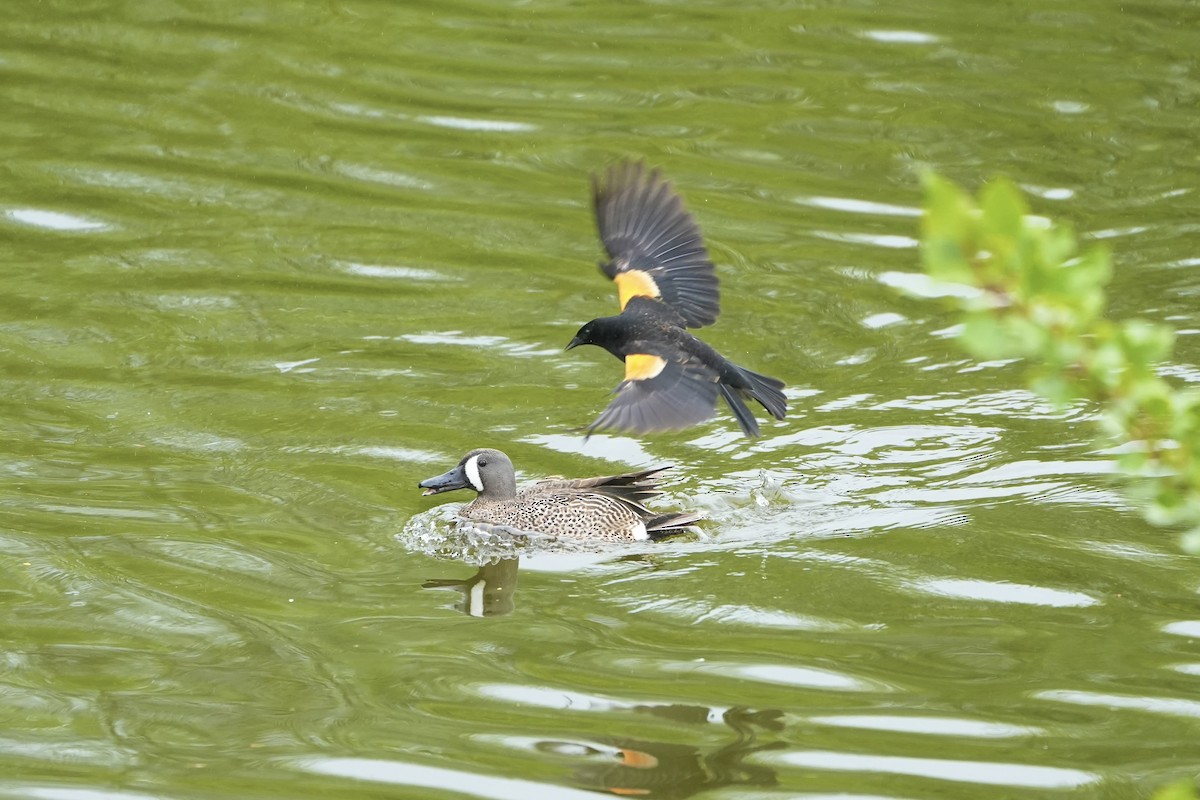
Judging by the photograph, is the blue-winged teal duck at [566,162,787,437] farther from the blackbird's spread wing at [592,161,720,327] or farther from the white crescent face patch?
the white crescent face patch

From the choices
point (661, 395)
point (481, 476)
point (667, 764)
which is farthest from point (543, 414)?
point (667, 764)

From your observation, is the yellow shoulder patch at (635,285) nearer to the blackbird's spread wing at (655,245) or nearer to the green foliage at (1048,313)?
the blackbird's spread wing at (655,245)

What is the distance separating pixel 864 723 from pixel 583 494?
99.8 inches

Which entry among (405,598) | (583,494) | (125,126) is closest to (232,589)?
(405,598)

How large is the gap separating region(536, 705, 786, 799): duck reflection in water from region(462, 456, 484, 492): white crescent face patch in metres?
2.66

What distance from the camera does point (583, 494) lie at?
8.27 m

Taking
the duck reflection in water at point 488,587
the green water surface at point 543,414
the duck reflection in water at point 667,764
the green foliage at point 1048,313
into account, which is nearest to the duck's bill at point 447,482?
the green water surface at point 543,414

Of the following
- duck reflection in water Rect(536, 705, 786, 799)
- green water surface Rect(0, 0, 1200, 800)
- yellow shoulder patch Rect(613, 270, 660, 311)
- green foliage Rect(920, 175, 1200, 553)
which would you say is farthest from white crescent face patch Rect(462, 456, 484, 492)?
green foliage Rect(920, 175, 1200, 553)

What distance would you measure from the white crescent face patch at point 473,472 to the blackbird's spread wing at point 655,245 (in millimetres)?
1451

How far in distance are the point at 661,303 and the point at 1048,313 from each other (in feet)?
22.7

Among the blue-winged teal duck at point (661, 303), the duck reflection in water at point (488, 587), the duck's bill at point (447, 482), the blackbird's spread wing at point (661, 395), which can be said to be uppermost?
the blue-winged teal duck at point (661, 303)

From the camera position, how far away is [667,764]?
5.71 m

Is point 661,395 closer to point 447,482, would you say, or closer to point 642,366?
point 642,366

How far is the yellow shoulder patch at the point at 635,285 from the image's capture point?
9.38 metres
